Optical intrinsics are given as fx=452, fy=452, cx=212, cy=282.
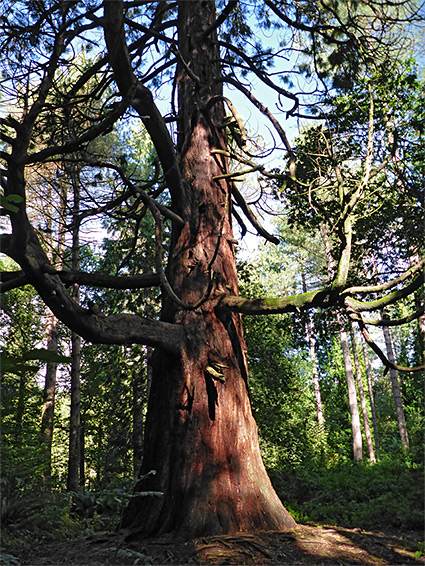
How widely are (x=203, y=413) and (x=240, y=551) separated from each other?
51.3 inches

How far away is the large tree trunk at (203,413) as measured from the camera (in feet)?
13.7

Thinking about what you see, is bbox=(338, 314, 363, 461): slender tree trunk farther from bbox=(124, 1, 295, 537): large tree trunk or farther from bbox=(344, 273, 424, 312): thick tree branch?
bbox=(344, 273, 424, 312): thick tree branch

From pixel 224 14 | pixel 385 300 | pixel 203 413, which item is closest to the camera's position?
pixel 385 300

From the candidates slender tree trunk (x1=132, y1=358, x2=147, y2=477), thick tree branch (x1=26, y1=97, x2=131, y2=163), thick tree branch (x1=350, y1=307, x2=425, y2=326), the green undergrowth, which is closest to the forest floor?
the green undergrowth

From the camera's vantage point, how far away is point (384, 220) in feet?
25.5

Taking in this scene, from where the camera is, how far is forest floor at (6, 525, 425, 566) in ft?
11.6

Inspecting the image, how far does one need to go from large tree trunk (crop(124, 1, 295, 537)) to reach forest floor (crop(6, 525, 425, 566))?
239mm

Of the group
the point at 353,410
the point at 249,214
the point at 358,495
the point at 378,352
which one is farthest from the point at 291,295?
the point at 353,410

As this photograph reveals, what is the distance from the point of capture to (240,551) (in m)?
3.59

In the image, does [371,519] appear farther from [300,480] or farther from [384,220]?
[384,220]

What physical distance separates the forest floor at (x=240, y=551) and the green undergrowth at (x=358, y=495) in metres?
1.44

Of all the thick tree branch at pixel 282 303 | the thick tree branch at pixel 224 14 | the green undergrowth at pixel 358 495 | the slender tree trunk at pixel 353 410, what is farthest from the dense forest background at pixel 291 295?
the slender tree trunk at pixel 353 410

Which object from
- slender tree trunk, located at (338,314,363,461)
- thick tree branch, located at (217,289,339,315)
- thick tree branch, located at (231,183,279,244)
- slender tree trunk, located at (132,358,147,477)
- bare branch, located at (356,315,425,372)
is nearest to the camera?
thick tree branch, located at (217,289,339,315)

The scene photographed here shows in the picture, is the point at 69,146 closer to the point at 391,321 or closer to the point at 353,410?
the point at 391,321
